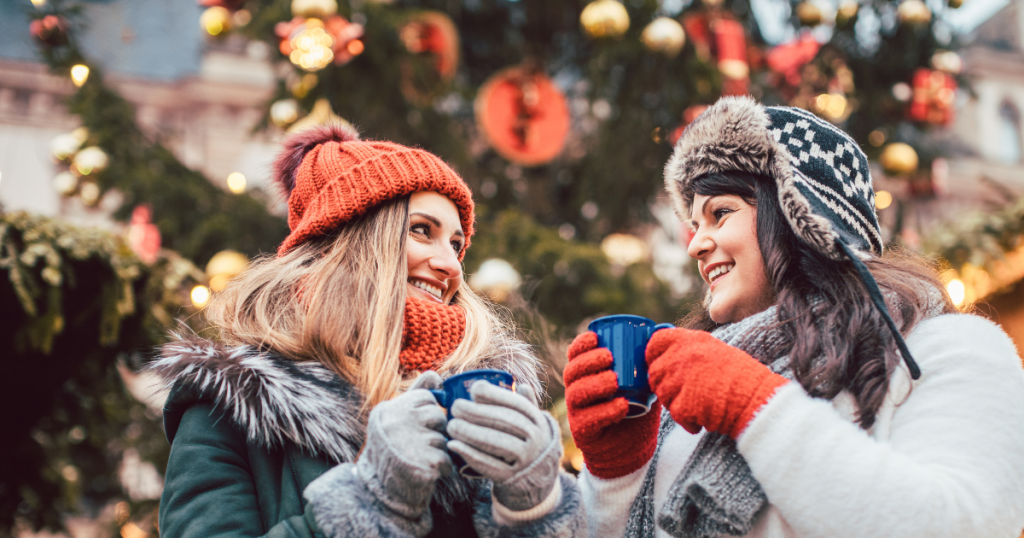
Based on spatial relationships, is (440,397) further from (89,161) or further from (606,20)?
(89,161)

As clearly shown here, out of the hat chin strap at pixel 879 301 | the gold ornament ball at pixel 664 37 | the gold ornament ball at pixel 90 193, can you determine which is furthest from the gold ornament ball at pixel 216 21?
the hat chin strap at pixel 879 301

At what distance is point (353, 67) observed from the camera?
5578 mm

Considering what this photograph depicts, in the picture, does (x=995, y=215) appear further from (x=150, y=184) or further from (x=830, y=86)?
(x=150, y=184)

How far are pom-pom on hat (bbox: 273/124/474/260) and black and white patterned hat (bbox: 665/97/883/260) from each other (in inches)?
26.5

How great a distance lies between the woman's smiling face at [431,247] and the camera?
1.85 m

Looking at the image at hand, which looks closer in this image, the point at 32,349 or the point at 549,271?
the point at 32,349

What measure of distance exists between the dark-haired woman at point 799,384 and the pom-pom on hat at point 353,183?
613mm

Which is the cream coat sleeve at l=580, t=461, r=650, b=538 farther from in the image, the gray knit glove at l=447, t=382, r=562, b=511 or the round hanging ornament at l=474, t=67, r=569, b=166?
the round hanging ornament at l=474, t=67, r=569, b=166

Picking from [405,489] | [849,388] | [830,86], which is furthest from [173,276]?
[830,86]

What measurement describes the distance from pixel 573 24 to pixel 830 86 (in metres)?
2.44

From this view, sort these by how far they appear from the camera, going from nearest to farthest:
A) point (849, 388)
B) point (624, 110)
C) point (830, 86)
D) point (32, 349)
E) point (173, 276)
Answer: point (849, 388) < point (32, 349) < point (173, 276) < point (624, 110) < point (830, 86)

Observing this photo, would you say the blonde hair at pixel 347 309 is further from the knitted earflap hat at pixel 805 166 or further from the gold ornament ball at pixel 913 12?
the gold ornament ball at pixel 913 12

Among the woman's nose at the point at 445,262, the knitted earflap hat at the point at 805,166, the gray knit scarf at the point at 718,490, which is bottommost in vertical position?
the gray knit scarf at the point at 718,490

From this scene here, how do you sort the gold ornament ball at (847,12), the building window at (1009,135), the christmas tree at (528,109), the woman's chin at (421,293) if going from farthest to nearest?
the building window at (1009,135)
the gold ornament ball at (847,12)
the christmas tree at (528,109)
the woman's chin at (421,293)
